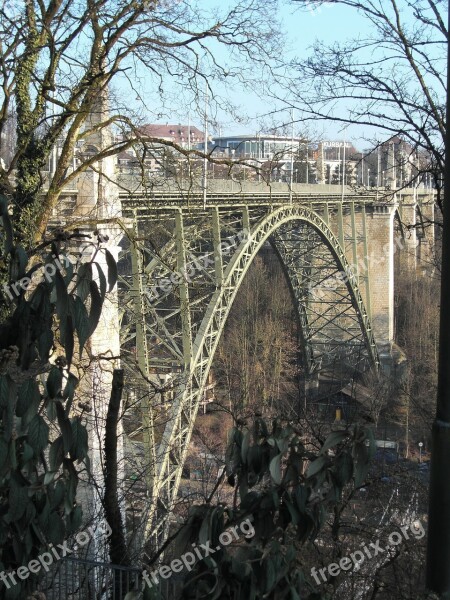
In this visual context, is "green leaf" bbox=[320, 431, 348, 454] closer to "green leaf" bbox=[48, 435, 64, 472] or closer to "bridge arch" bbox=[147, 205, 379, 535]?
"green leaf" bbox=[48, 435, 64, 472]

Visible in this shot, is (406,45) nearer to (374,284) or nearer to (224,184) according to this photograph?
(224,184)

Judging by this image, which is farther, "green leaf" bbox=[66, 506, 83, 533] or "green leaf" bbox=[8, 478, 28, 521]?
"green leaf" bbox=[66, 506, 83, 533]

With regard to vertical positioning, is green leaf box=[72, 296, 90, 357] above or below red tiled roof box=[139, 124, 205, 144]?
below

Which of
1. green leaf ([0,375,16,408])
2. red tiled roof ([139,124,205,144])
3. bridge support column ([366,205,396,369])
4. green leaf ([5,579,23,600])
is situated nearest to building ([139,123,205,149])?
red tiled roof ([139,124,205,144])

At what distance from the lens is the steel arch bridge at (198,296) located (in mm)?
8148

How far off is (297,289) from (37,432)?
2223 cm

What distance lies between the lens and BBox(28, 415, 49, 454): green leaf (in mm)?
1873

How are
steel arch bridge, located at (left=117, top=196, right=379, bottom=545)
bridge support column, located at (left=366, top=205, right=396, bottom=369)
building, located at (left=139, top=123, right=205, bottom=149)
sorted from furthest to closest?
bridge support column, located at (left=366, top=205, right=396, bottom=369)
steel arch bridge, located at (left=117, top=196, right=379, bottom=545)
building, located at (left=139, top=123, right=205, bottom=149)

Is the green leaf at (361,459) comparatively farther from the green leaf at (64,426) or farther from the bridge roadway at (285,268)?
the bridge roadway at (285,268)

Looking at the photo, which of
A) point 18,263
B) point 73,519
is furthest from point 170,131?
point 73,519

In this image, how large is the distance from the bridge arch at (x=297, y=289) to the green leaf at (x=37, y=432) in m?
7.85

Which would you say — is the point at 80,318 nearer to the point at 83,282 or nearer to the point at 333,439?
the point at 83,282

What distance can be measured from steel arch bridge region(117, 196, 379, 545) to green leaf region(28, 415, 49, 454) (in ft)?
8.76

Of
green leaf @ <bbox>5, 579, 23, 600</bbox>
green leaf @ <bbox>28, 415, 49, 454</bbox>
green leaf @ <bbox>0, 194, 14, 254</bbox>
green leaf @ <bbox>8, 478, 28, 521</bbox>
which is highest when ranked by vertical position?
green leaf @ <bbox>0, 194, 14, 254</bbox>
